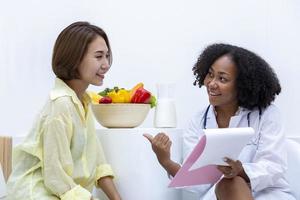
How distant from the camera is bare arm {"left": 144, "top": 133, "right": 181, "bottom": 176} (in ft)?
4.99

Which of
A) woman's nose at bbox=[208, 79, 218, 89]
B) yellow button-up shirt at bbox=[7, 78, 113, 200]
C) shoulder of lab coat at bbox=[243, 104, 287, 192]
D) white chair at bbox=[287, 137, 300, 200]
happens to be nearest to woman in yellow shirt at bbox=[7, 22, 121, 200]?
yellow button-up shirt at bbox=[7, 78, 113, 200]

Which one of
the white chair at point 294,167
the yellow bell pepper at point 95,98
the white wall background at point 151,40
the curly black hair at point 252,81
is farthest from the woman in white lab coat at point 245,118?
the white wall background at point 151,40

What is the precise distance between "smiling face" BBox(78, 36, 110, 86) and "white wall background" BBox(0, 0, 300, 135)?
653 mm

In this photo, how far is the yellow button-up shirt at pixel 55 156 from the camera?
139 cm

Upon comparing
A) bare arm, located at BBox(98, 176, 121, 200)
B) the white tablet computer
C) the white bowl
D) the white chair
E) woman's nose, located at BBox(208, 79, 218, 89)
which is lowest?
bare arm, located at BBox(98, 176, 121, 200)

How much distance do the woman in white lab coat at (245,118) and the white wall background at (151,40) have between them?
46 cm

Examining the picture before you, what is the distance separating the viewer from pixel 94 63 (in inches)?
60.9

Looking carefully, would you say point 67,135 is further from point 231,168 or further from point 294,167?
point 294,167

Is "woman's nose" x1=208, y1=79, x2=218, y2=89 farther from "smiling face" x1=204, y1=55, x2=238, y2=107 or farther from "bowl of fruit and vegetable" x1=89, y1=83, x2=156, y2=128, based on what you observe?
"bowl of fruit and vegetable" x1=89, y1=83, x2=156, y2=128

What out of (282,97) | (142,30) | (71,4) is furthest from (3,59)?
(282,97)

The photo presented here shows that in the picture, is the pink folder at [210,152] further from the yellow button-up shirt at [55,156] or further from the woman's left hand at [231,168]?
the yellow button-up shirt at [55,156]

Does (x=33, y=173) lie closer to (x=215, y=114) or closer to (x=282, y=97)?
(x=215, y=114)

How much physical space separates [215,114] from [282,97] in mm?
580

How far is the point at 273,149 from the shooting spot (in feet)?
4.90
